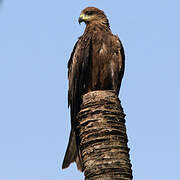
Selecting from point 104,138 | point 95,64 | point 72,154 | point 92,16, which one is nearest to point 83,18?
point 92,16

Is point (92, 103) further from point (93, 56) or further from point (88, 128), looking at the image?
point (93, 56)

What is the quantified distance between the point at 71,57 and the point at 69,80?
0.54 m

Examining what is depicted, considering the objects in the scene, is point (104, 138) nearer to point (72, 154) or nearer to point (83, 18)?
point (72, 154)

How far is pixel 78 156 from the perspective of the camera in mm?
7098

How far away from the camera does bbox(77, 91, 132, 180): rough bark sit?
5.36m

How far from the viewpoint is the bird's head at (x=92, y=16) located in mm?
9297

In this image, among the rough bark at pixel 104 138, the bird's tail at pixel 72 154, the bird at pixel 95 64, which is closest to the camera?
the rough bark at pixel 104 138

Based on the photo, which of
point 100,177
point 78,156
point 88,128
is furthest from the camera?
point 78,156

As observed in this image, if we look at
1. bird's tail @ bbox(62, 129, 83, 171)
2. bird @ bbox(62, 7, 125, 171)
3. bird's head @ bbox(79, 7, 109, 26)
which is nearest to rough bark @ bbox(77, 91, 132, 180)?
bird's tail @ bbox(62, 129, 83, 171)

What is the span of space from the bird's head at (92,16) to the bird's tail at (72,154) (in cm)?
297

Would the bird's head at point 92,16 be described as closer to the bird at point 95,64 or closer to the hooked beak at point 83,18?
the hooked beak at point 83,18

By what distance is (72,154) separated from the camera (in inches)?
282

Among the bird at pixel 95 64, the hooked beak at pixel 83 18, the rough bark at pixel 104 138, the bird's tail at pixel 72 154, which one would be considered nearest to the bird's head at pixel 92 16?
→ the hooked beak at pixel 83 18

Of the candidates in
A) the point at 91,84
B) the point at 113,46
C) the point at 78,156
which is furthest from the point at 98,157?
the point at 113,46
